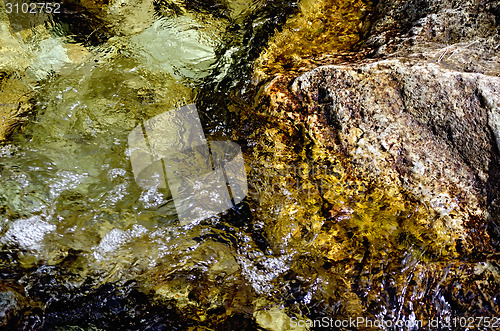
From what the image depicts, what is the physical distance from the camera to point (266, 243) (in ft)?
7.67

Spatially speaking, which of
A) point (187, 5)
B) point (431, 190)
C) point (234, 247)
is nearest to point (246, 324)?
point (234, 247)

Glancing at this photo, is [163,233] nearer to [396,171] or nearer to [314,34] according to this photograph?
[396,171]

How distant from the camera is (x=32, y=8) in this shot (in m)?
3.21

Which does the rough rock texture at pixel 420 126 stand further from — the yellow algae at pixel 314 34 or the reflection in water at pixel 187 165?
the reflection in water at pixel 187 165

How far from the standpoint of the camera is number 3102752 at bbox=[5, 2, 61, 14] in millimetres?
3203

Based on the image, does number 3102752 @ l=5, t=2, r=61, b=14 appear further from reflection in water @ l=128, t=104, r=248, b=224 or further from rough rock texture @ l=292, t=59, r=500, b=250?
rough rock texture @ l=292, t=59, r=500, b=250

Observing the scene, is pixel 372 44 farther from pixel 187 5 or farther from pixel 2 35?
pixel 2 35

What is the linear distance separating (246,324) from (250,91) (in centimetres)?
194

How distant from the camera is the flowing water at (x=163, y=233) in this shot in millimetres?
2129

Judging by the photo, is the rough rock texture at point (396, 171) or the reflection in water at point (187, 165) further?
the reflection in water at point (187, 165)

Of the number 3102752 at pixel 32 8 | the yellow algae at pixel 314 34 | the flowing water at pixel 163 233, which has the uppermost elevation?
the number 3102752 at pixel 32 8

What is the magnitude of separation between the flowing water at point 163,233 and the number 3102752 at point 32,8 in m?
0.54

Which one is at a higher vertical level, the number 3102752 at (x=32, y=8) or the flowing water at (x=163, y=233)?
the number 3102752 at (x=32, y=8)

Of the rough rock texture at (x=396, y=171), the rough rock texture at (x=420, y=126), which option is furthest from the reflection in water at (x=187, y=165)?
the rough rock texture at (x=420, y=126)
